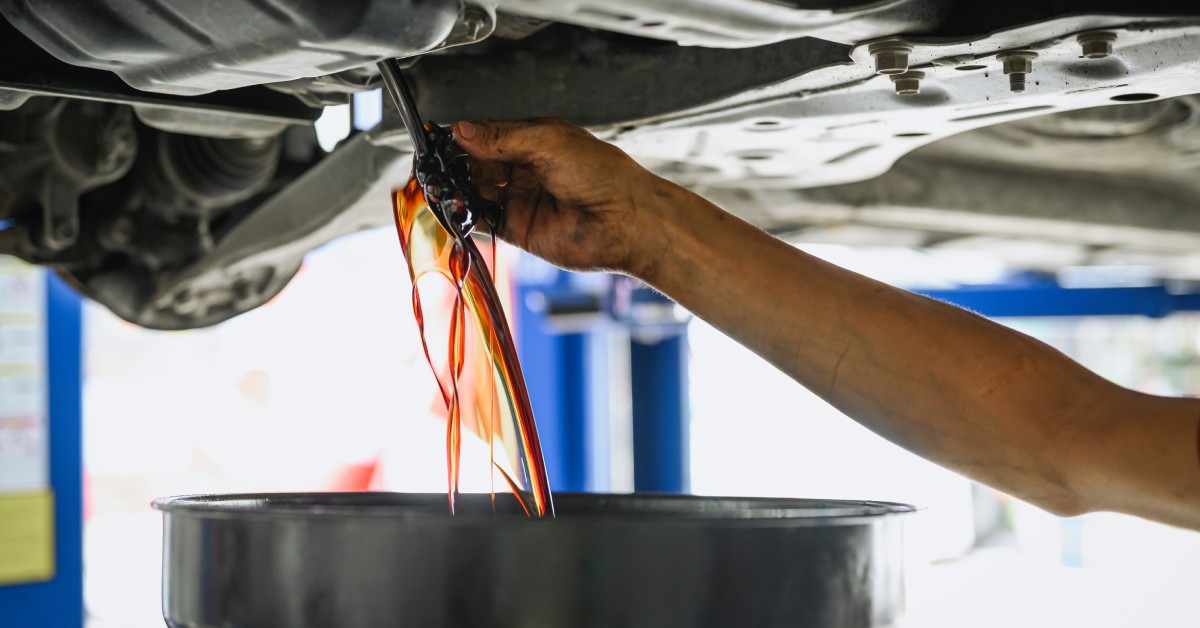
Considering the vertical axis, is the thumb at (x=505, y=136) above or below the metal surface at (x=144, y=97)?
below

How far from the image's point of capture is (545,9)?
0.61m

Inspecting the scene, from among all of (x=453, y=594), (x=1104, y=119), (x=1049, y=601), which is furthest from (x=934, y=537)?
(x=453, y=594)

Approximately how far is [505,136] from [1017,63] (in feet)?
1.03

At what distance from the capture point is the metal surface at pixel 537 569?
0.54m

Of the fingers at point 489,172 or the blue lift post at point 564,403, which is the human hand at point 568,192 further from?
the blue lift post at point 564,403

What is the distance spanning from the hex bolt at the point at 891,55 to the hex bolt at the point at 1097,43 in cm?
10

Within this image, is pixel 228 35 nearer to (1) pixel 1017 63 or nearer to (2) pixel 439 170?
(2) pixel 439 170

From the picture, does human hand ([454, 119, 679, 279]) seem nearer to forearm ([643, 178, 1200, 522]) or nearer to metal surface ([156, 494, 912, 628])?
forearm ([643, 178, 1200, 522])

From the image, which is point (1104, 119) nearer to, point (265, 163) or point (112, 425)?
point (265, 163)

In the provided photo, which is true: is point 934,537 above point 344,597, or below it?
below

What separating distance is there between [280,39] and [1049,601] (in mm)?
3006

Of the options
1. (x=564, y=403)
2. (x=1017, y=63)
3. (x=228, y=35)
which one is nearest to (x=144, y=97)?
(x=228, y=35)

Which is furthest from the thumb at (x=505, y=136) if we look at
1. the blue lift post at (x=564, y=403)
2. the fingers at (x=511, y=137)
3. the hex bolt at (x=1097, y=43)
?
the blue lift post at (x=564, y=403)

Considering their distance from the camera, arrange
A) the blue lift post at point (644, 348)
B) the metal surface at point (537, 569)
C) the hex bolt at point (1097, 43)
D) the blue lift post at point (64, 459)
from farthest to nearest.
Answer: the blue lift post at point (64, 459) → the blue lift post at point (644, 348) → the hex bolt at point (1097, 43) → the metal surface at point (537, 569)
